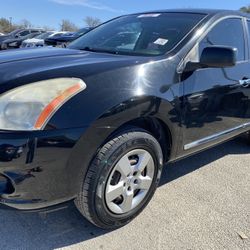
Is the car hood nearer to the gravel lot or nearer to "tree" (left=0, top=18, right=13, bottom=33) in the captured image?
the gravel lot

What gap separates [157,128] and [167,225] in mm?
733

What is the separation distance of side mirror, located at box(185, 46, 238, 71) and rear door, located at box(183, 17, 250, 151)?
9cm

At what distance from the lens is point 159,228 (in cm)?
266

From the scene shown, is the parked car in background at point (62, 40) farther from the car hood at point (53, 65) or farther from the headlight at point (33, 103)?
the headlight at point (33, 103)

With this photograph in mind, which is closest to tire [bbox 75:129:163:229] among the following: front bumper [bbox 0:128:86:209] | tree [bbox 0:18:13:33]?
front bumper [bbox 0:128:86:209]

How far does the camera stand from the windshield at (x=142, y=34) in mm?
2996

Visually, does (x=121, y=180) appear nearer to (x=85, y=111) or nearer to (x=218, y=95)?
(x=85, y=111)

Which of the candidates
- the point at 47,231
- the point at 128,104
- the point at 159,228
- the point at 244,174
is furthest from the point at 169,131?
the point at 244,174

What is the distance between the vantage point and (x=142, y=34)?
3.28 meters

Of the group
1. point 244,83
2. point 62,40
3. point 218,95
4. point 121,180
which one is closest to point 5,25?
point 62,40

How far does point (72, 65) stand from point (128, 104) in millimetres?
462

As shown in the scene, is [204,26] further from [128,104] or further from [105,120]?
[105,120]

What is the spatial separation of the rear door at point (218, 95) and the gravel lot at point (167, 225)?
0.46 m

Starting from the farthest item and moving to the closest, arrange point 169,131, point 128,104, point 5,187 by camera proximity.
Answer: point 169,131 < point 128,104 < point 5,187
